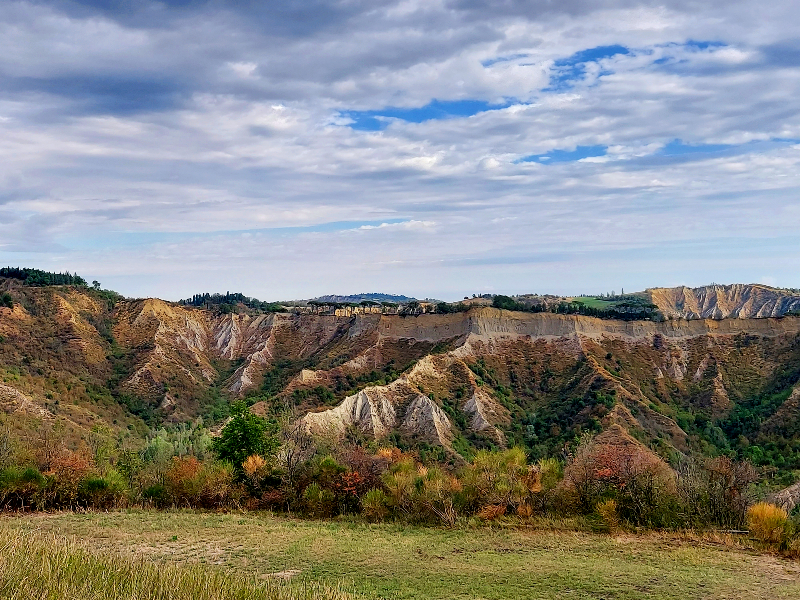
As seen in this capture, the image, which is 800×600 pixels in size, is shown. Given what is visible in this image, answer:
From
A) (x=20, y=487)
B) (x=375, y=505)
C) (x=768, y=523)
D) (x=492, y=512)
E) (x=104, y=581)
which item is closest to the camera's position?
(x=104, y=581)

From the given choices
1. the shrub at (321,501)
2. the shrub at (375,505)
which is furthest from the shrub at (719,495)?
the shrub at (321,501)

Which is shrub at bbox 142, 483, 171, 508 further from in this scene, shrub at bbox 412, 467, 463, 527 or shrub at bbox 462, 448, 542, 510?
shrub at bbox 462, 448, 542, 510

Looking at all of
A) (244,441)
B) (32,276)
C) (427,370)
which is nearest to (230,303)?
(32,276)

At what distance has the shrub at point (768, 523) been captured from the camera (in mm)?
22125

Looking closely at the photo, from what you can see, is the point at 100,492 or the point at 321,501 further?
the point at 100,492

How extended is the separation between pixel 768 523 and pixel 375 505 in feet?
48.0

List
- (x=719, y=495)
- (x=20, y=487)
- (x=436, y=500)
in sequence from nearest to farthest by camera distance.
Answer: (x=719, y=495), (x=436, y=500), (x=20, y=487)

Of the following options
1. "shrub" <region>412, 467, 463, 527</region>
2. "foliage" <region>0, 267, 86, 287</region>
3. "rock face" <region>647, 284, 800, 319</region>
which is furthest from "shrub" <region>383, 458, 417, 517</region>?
"rock face" <region>647, 284, 800, 319</region>

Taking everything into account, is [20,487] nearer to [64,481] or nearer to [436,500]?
[64,481]

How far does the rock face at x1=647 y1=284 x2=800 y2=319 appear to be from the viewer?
411 feet

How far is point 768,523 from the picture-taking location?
73.0ft

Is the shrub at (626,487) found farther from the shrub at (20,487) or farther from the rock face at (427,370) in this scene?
the rock face at (427,370)

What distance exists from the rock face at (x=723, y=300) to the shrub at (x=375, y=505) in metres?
108

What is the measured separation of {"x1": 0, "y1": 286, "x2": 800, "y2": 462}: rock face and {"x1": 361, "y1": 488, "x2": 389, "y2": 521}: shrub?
24554 millimetres
